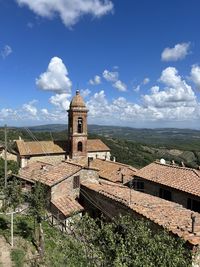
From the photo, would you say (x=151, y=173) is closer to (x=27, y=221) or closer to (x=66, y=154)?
(x=27, y=221)

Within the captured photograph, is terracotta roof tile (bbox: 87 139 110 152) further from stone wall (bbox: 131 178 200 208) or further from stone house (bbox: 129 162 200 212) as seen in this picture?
stone wall (bbox: 131 178 200 208)

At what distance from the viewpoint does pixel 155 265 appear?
9680 millimetres

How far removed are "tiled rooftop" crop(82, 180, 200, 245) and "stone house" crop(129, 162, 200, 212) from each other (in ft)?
12.7

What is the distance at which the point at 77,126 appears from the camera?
178ft

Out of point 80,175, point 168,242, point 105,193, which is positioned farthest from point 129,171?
point 168,242

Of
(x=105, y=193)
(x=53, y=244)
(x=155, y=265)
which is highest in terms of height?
(x=155, y=265)

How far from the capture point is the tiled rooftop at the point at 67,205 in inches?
1060

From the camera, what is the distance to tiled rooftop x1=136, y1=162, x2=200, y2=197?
94.4 feet

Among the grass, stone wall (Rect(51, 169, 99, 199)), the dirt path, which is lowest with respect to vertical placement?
the grass

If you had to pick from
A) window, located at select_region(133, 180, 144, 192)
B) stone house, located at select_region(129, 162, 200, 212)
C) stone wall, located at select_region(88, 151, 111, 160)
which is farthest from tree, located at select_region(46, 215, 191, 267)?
stone wall, located at select_region(88, 151, 111, 160)

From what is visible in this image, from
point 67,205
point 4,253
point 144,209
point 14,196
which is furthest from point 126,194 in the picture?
point 4,253

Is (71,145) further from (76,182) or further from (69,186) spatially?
(69,186)

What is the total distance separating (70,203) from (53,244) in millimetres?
7262

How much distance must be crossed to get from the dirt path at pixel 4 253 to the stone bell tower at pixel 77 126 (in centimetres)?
3403
